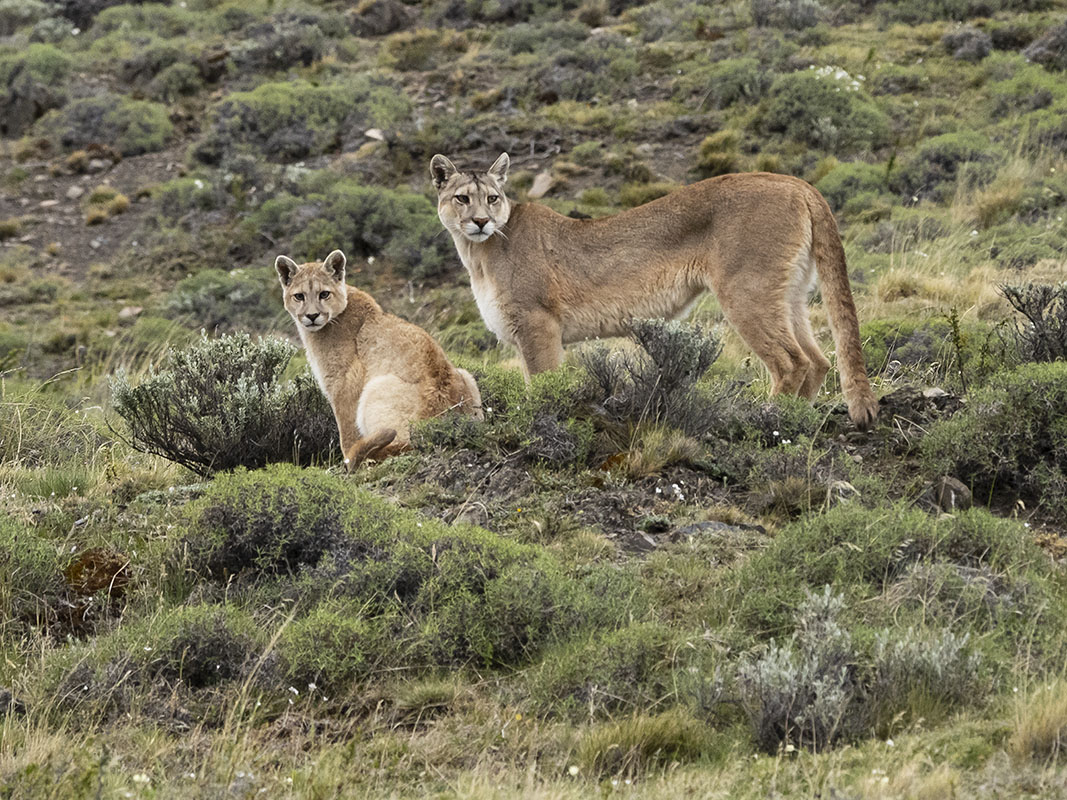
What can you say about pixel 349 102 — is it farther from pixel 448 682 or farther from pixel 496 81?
pixel 448 682

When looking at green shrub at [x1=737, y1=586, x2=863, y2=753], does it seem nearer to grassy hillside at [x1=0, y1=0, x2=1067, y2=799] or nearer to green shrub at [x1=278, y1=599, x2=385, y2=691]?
grassy hillside at [x1=0, y1=0, x2=1067, y2=799]

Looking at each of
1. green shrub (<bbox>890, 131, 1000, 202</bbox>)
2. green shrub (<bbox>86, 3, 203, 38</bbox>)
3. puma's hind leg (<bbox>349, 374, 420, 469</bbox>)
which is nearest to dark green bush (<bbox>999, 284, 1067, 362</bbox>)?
puma's hind leg (<bbox>349, 374, 420, 469</bbox>)

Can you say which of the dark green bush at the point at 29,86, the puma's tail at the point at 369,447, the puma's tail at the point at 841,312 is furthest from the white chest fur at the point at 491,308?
the dark green bush at the point at 29,86

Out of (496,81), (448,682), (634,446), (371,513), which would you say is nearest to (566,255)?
(634,446)

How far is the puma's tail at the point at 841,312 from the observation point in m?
6.67

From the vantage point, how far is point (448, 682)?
448cm

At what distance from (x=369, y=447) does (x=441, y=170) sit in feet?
8.66

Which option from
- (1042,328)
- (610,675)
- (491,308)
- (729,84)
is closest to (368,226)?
(729,84)

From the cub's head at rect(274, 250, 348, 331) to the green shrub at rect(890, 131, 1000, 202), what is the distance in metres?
9.58

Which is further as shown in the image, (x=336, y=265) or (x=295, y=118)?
(x=295, y=118)

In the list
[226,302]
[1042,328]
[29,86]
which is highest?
[29,86]

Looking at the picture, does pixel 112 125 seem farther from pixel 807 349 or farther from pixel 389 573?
pixel 389 573

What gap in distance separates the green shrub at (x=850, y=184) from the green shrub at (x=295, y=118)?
944 centimetres

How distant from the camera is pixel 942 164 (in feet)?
51.5
